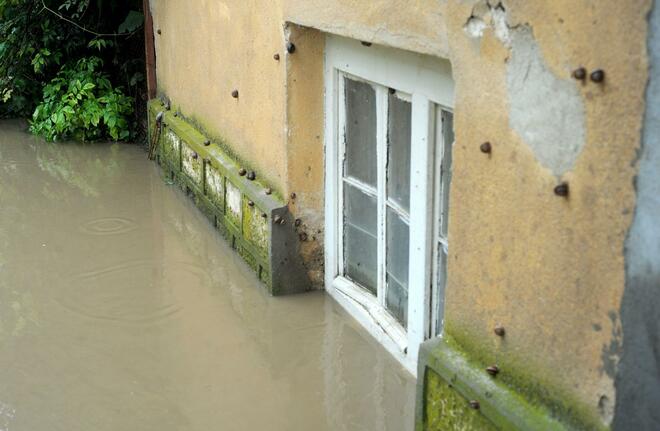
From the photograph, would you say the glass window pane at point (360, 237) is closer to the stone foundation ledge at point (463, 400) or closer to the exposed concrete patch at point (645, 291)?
the stone foundation ledge at point (463, 400)

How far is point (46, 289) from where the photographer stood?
5977 mm

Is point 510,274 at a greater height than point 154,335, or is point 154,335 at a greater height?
point 510,274

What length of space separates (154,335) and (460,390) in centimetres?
226

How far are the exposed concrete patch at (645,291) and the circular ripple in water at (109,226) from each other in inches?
188

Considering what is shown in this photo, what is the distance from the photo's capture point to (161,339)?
524 centimetres

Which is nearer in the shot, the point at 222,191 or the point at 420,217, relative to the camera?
the point at 420,217

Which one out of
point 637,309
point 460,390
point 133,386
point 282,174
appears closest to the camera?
point 637,309

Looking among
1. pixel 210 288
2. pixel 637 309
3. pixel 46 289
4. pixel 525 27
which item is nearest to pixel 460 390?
pixel 637 309

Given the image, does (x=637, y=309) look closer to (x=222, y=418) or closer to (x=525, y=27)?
(x=525, y=27)

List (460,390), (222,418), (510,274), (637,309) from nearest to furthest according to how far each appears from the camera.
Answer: (637,309) < (510,274) < (460,390) < (222,418)

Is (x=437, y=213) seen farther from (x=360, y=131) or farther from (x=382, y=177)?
(x=360, y=131)

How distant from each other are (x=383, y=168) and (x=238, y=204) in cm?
167

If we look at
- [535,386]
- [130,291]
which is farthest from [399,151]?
[130,291]

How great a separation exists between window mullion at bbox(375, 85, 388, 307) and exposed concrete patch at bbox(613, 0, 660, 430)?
87.9 inches
